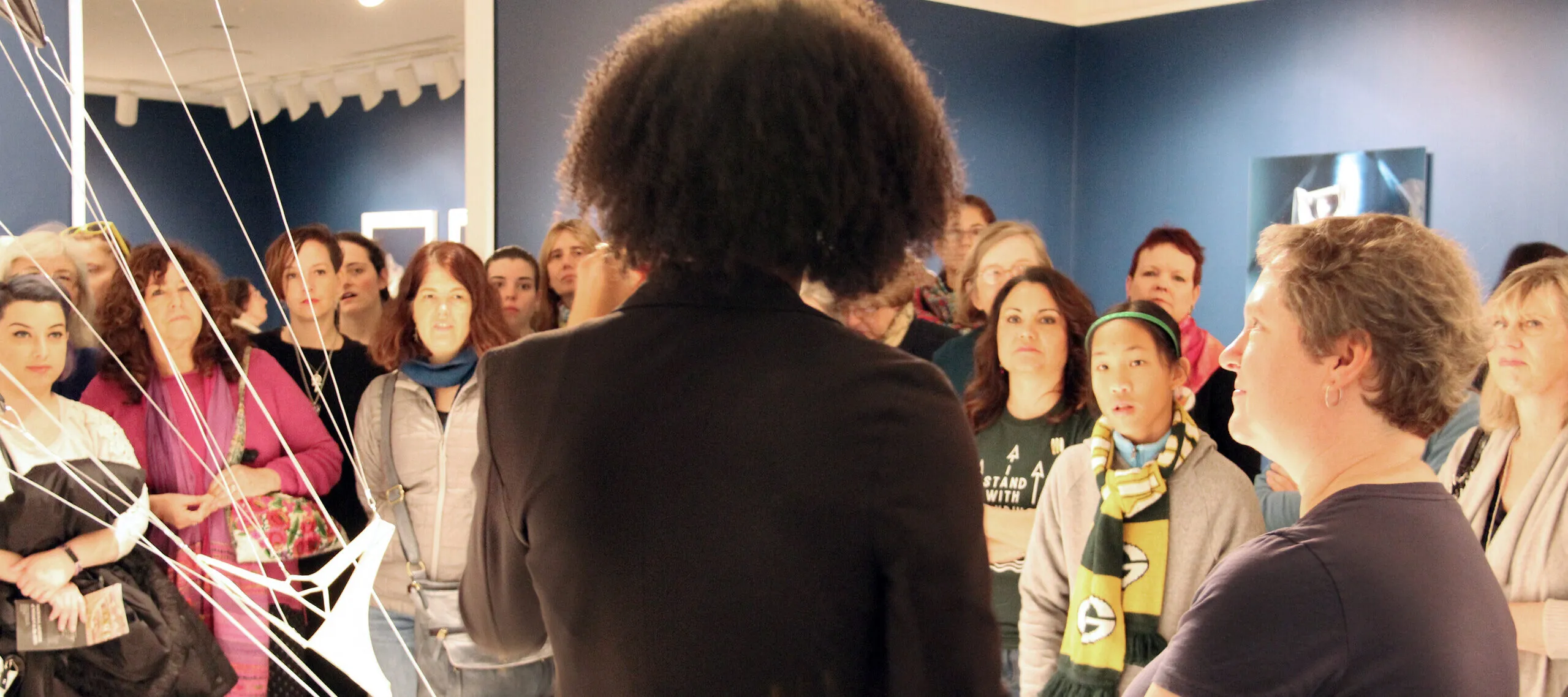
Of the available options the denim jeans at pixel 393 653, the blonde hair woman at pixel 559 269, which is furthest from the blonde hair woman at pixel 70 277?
the blonde hair woman at pixel 559 269

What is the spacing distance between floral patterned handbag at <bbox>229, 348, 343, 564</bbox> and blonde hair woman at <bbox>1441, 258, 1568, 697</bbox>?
2.30m

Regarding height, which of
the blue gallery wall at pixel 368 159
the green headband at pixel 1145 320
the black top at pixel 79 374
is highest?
the blue gallery wall at pixel 368 159

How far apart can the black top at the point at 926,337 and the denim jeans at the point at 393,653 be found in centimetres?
144

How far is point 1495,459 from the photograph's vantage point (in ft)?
7.80

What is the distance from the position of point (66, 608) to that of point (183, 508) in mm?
296

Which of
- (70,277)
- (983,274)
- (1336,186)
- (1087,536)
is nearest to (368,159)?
(70,277)

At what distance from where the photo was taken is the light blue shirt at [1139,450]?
2.34m

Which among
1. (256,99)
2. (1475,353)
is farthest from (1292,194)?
(1475,353)

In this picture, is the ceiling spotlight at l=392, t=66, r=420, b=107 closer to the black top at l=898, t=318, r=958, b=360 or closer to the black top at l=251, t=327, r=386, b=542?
the black top at l=251, t=327, r=386, b=542

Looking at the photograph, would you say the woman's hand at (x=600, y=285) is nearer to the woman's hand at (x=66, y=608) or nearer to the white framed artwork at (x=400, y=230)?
the woman's hand at (x=66, y=608)

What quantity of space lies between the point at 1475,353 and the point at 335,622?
1.06 metres

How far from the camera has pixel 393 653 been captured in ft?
9.05

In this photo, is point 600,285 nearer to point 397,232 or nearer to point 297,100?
point 297,100

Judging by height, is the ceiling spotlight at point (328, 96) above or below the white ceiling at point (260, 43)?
below
